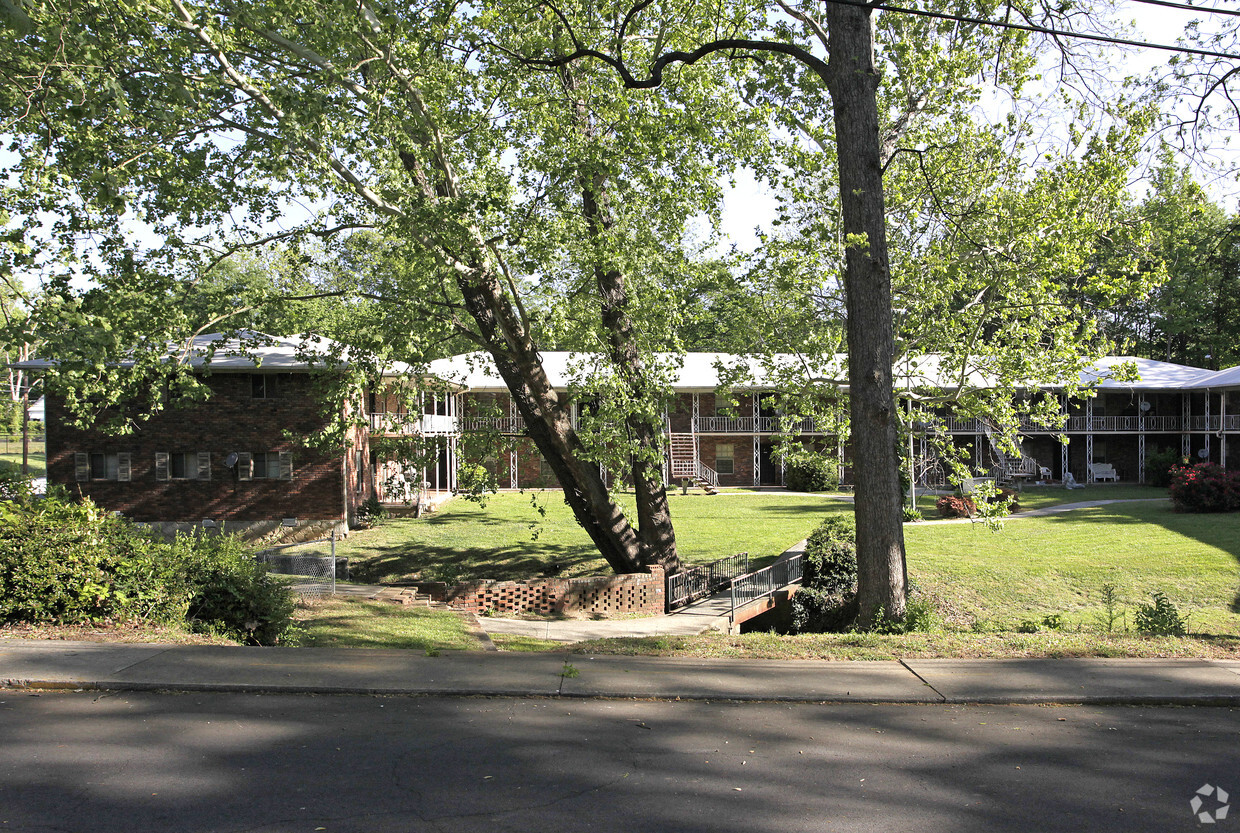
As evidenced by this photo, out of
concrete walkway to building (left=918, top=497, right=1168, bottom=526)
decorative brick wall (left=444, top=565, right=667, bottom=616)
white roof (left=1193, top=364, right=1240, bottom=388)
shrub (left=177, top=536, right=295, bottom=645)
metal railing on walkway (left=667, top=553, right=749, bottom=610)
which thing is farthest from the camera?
white roof (left=1193, top=364, right=1240, bottom=388)

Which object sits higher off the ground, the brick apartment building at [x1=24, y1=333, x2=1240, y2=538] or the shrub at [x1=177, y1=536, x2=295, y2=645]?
the brick apartment building at [x1=24, y1=333, x2=1240, y2=538]

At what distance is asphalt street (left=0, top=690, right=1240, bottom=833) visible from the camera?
447 centimetres

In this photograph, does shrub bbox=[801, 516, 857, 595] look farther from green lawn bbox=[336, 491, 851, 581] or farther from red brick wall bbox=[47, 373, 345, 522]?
red brick wall bbox=[47, 373, 345, 522]

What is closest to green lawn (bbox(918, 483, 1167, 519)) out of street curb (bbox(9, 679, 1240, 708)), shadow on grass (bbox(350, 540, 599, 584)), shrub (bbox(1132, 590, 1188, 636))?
shadow on grass (bbox(350, 540, 599, 584))

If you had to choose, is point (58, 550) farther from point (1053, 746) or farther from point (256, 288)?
point (1053, 746)

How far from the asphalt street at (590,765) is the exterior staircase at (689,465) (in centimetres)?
3079

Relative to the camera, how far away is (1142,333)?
183 feet

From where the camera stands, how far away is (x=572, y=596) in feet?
57.7

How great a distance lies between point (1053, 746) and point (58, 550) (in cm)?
878

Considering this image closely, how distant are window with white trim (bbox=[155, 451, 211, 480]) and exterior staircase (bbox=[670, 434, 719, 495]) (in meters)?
19.0

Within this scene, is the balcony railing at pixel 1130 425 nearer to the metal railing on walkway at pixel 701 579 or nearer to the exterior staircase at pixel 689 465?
the exterior staircase at pixel 689 465

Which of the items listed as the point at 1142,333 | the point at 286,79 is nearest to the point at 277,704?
the point at 286,79

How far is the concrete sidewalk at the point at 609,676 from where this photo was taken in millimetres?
6758

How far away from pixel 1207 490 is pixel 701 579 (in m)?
16.3
